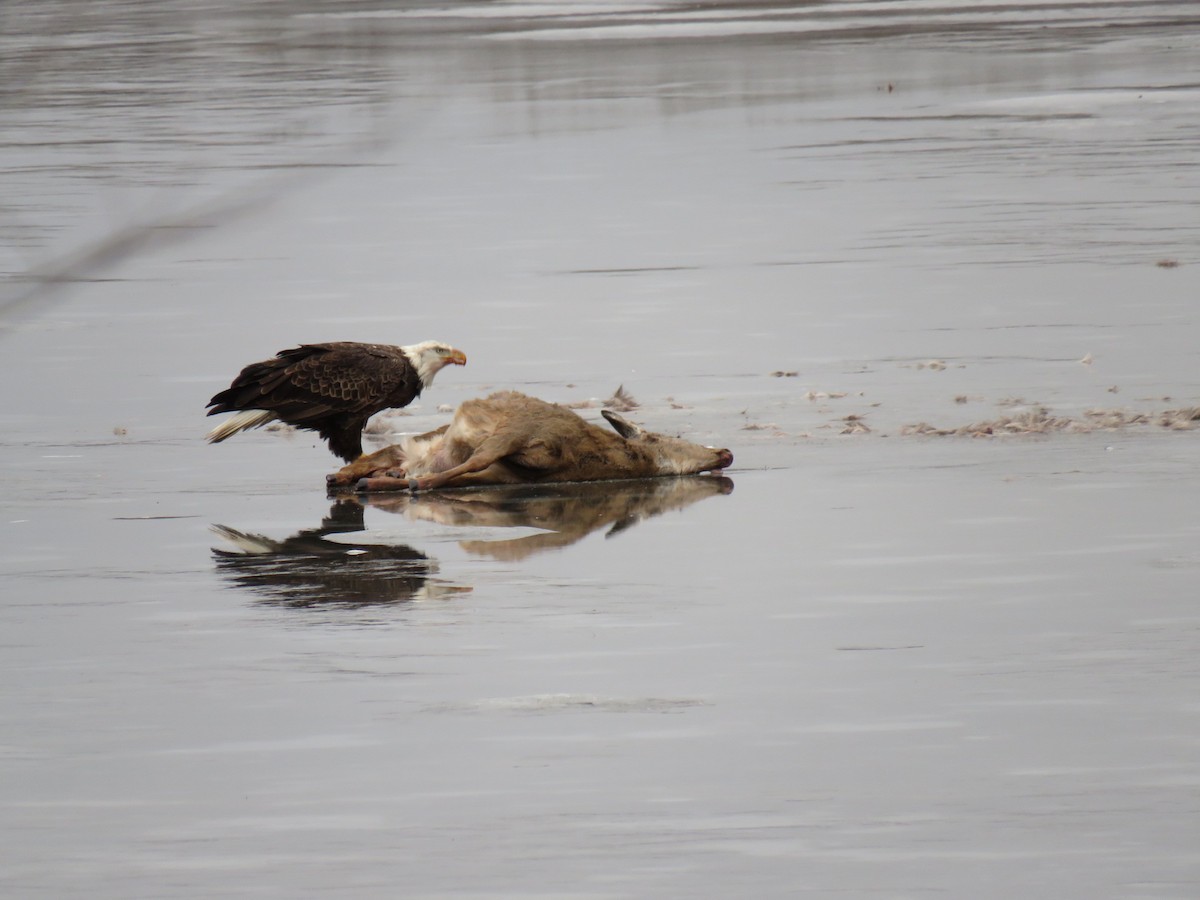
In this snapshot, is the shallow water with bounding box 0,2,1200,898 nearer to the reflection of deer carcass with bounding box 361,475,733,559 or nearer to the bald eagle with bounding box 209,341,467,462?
the reflection of deer carcass with bounding box 361,475,733,559

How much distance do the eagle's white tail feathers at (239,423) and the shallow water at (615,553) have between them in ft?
0.48

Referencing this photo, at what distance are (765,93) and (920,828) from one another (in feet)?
76.5

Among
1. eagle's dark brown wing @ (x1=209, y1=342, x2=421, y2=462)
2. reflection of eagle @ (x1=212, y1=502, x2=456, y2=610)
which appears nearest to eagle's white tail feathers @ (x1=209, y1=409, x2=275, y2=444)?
eagle's dark brown wing @ (x1=209, y1=342, x2=421, y2=462)

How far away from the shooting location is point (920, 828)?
17.9 ft

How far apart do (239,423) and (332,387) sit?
1.72 feet

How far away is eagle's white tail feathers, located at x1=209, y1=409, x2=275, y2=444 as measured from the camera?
35.3 feet

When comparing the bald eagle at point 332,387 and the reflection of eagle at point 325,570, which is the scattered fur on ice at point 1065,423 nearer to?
the bald eagle at point 332,387

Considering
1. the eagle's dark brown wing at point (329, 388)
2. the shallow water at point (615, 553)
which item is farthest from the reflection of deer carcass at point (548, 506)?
the eagle's dark brown wing at point (329, 388)

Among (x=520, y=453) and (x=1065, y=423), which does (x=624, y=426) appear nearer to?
(x=520, y=453)

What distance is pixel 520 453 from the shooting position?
33.2 ft

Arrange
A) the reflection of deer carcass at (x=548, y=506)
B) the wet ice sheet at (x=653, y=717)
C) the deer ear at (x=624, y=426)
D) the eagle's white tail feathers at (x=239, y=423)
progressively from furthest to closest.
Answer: the eagle's white tail feathers at (x=239, y=423) < the deer ear at (x=624, y=426) < the reflection of deer carcass at (x=548, y=506) < the wet ice sheet at (x=653, y=717)

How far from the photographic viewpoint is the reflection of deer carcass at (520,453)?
10.1 metres

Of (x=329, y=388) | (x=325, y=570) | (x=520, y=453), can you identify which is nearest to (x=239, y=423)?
(x=329, y=388)

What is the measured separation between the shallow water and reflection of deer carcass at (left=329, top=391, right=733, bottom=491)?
227mm
